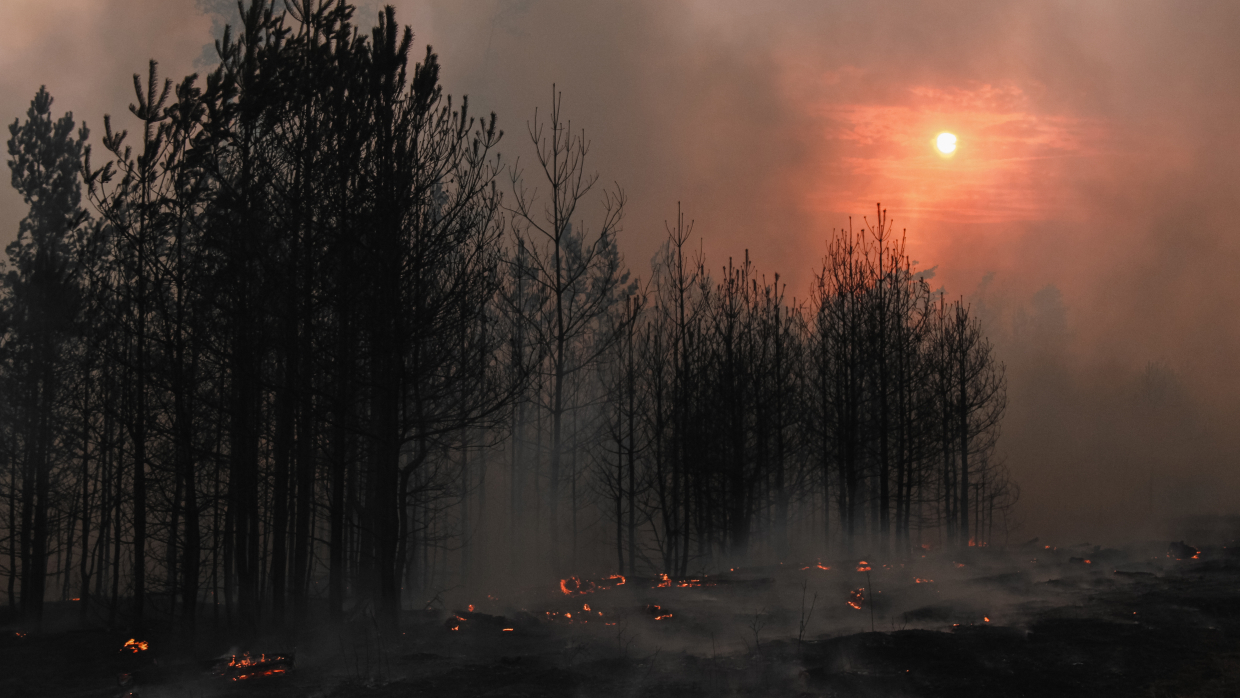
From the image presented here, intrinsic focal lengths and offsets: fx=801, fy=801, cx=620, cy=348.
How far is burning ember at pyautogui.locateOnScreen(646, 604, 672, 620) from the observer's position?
12289 millimetres

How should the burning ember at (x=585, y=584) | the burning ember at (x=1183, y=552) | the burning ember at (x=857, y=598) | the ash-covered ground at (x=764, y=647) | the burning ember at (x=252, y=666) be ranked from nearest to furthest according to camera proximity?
the ash-covered ground at (x=764, y=647), the burning ember at (x=252, y=666), the burning ember at (x=857, y=598), the burning ember at (x=585, y=584), the burning ember at (x=1183, y=552)

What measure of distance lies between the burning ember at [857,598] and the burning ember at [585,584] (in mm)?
4704

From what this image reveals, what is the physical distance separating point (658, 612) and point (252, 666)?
590cm

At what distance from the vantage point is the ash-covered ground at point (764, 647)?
26.2 ft

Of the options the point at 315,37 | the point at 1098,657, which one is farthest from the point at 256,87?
the point at 1098,657

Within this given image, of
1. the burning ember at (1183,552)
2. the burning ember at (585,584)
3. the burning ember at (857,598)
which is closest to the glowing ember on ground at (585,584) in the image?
the burning ember at (585,584)

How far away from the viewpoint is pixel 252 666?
916 cm

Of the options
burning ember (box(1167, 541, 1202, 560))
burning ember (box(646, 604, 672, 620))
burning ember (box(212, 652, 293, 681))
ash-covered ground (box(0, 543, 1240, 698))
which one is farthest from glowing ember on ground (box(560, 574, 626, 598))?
burning ember (box(1167, 541, 1202, 560))

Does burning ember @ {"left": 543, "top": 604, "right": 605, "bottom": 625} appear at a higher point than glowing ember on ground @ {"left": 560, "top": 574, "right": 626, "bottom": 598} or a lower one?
higher

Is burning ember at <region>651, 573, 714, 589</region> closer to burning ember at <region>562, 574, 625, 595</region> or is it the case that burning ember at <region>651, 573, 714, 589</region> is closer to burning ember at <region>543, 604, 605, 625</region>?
burning ember at <region>562, 574, 625, 595</region>

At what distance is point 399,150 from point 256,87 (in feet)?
9.26

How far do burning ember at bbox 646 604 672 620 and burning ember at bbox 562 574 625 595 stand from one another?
3042 mm

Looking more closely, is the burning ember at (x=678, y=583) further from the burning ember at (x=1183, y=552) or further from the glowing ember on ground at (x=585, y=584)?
the burning ember at (x=1183, y=552)

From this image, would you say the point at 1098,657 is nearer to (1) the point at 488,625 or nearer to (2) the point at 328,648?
(1) the point at 488,625
